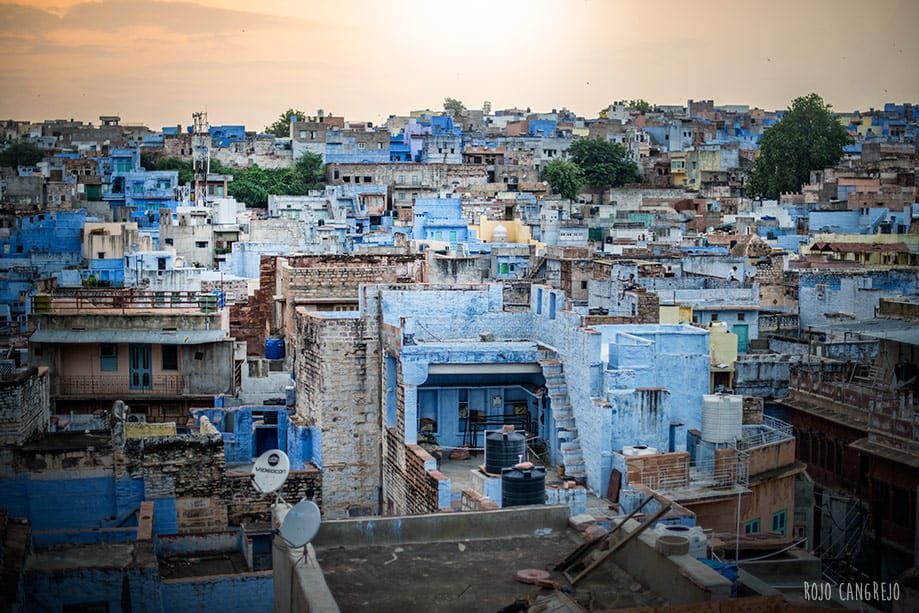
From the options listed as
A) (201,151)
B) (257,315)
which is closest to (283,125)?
(201,151)

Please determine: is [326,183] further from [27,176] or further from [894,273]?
[894,273]

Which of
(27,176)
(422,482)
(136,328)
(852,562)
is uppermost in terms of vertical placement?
(27,176)

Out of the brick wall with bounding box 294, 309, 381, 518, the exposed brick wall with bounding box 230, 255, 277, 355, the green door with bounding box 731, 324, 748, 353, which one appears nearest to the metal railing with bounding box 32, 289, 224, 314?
the exposed brick wall with bounding box 230, 255, 277, 355

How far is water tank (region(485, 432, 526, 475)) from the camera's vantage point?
13.3m

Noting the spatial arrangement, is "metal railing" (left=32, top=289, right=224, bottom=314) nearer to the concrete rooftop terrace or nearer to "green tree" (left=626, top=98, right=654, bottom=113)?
the concrete rooftop terrace

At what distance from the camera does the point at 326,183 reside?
2650 inches

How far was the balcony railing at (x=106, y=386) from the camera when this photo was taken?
19656mm

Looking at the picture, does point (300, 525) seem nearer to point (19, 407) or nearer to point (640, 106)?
point (19, 407)

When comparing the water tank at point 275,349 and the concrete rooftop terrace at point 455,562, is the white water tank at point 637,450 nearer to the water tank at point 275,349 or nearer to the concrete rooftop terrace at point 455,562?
the concrete rooftop terrace at point 455,562

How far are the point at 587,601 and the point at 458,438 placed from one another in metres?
8.29

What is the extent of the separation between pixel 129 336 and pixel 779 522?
10.8 metres

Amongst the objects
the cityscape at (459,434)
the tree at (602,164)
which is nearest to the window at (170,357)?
the cityscape at (459,434)

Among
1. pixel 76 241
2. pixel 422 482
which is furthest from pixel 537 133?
pixel 422 482

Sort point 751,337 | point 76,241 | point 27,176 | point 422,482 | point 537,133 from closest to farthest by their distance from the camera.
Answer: point 422,482, point 751,337, point 76,241, point 27,176, point 537,133
